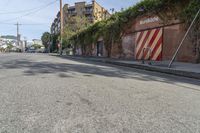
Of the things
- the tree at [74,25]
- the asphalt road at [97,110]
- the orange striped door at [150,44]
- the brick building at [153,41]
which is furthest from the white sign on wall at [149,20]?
the tree at [74,25]

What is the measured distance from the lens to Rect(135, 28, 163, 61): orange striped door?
53.5ft

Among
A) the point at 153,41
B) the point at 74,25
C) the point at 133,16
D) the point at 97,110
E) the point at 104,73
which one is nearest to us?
the point at 97,110

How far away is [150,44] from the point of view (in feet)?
57.1

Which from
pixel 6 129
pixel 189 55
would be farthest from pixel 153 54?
pixel 6 129

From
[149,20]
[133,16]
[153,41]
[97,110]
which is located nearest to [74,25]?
[133,16]

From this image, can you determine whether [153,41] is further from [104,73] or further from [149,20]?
[104,73]

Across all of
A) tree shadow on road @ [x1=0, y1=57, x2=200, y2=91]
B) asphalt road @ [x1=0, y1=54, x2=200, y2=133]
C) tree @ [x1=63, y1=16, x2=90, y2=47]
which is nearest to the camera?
asphalt road @ [x1=0, y1=54, x2=200, y2=133]

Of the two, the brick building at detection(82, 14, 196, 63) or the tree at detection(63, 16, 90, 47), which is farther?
the tree at detection(63, 16, 90, 47)

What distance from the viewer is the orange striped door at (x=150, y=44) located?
16.3 metres

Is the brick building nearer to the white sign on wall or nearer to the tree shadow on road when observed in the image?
the white sign on wall

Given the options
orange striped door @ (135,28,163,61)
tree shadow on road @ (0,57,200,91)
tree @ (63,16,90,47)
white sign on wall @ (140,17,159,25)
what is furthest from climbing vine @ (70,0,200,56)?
tree @ (63,16,90,47)

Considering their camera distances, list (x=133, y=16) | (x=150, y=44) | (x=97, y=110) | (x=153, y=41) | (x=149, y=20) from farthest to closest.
Answer: (x=133, y=16) → (x=149, y=20) → (x=150, y=44) → (x=153, y=41) → (x=97, y=110)

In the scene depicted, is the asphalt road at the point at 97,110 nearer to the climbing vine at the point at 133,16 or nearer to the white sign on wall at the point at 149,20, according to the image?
the climbing vine at the point at 133,16

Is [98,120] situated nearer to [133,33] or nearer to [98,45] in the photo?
[133,33]
